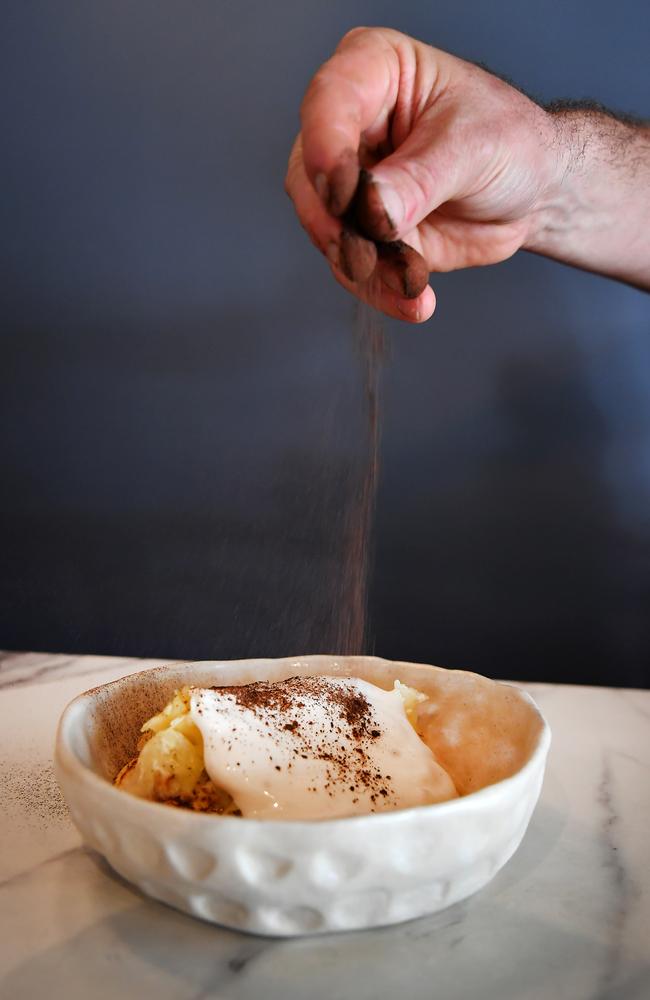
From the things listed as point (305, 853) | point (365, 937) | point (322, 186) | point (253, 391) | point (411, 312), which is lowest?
point (253, 391)

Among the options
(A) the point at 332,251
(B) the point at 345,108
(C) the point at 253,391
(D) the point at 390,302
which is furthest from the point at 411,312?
(C) the point at 253,391

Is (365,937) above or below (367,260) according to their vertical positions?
below

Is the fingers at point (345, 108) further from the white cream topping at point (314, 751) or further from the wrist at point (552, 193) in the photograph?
the white cream topping at point (314, 751)

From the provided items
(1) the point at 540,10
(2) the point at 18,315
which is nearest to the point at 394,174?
(1) the point at 540,10

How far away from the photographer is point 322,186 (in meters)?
0.75

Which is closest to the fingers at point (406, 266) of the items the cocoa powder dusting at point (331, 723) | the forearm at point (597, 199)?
the cocoa powder dusting at point (331, 723)

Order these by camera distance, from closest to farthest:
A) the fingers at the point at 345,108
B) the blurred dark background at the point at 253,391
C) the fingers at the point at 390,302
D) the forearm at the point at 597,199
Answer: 1. the fingers at the point at 345,108
2. the fingers at the point at 390,302
3. the forearm at the point at 597,199
4. the blurred dark background at the point at 253,391

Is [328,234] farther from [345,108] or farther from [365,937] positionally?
[365,937]

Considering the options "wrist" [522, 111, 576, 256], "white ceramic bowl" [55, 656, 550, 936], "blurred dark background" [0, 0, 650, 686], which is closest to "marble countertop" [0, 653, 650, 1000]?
"white ceramic bowl" [55, 656, 550, 936]

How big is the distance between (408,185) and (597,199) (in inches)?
27.3

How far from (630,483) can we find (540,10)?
43.3 inches

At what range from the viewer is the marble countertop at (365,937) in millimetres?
537

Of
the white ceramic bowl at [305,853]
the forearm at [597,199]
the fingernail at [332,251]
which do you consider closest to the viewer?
the white ceramic bowl at [305,853]

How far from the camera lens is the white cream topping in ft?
2.01
